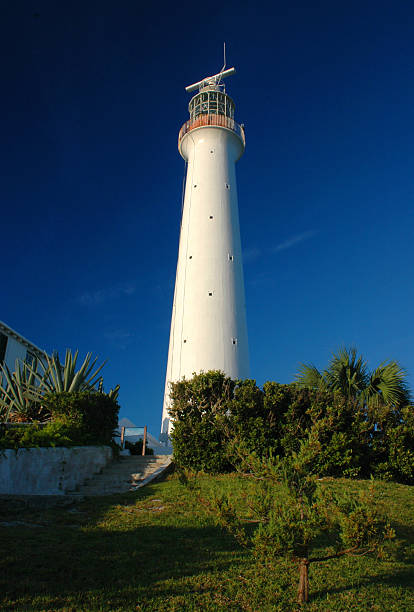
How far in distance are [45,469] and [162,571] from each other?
7.30 m

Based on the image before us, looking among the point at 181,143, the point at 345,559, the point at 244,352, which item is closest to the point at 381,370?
the point at 244,352

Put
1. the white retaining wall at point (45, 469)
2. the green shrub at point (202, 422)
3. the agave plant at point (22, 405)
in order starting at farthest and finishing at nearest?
the agave plant at point (22, 405) → the green shrub at point (202, 422) → the white retaining wall at point (45, 469)

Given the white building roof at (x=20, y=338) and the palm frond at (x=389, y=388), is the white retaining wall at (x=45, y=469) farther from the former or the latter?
the white building roof at (x=20, y=338)

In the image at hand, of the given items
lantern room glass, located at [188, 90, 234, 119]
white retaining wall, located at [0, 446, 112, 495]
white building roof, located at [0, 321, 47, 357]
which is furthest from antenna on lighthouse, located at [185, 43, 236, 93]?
A: white retaining wall, located at [0, 446, 112, 495]

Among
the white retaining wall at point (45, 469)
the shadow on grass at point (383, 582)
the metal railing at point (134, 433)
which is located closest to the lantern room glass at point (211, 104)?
the metal railing at point (134, 433)

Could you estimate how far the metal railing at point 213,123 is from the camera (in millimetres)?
27234

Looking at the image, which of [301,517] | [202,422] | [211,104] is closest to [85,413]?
[202,422]

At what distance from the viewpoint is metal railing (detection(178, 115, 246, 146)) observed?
2723cm

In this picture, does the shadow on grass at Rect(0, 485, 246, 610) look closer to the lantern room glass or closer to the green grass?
the green grass

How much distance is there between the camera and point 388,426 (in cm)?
1385

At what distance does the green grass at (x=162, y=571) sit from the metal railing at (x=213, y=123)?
77.7 feet

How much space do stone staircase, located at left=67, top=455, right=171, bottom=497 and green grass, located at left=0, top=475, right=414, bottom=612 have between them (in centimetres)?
380

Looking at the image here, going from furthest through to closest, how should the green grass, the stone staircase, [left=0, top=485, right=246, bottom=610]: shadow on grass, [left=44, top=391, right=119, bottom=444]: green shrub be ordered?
[left=44, top=391, right=119, bottom=444]: green shrub < the stone staircase < [left=0, top=485, right=246, bottom=610]: shadow on grass < the green grass

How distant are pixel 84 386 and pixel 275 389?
7.23m
